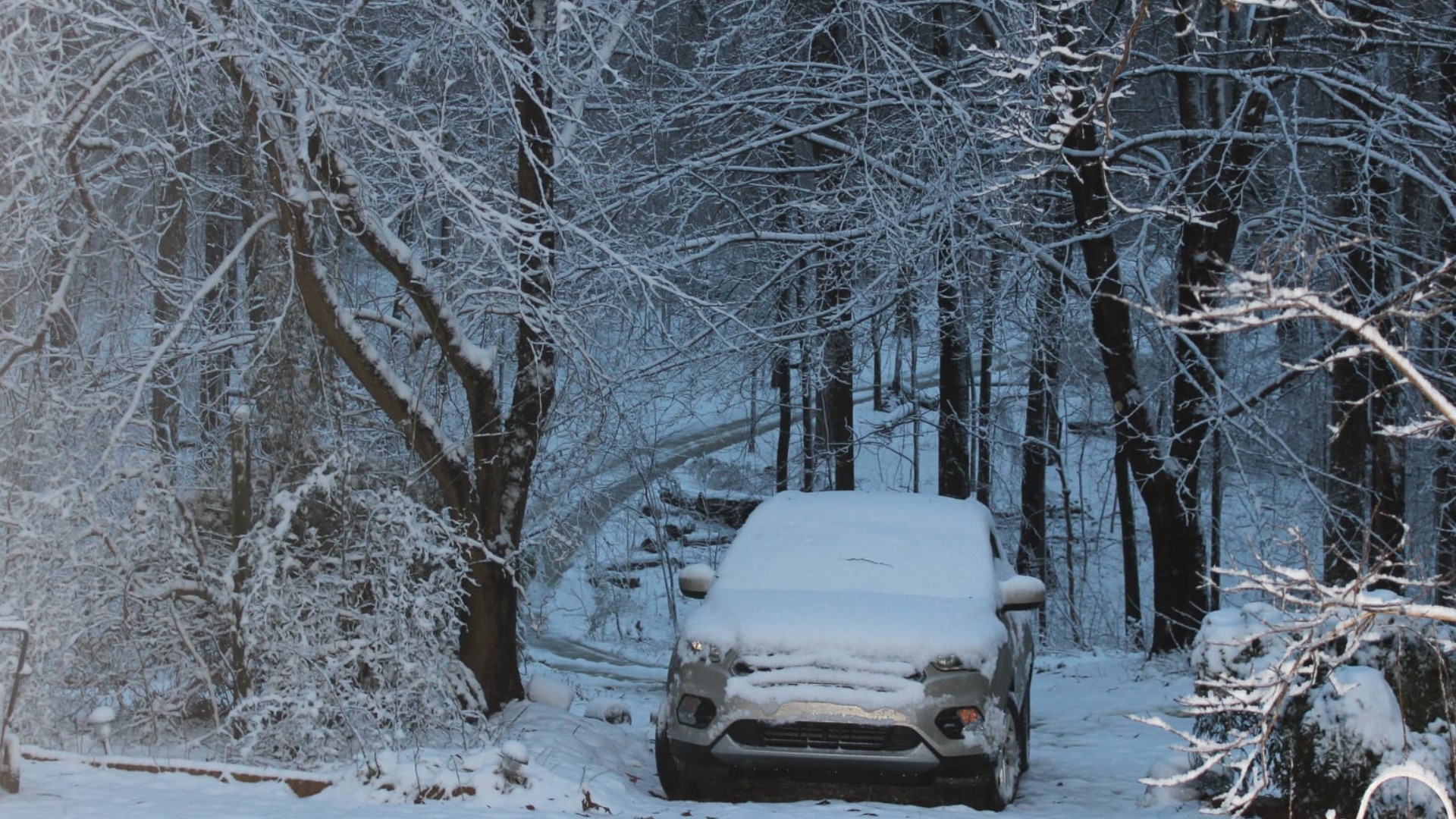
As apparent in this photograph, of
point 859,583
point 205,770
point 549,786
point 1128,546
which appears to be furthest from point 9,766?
point 1128,546

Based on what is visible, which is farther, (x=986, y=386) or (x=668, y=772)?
(x=986, y=386)

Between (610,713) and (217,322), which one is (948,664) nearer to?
(610,713)

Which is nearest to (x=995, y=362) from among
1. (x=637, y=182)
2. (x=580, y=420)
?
(x=637, y=182)

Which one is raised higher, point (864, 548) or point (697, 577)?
point (864, 548)

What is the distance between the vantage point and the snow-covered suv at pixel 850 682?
22.6 feet

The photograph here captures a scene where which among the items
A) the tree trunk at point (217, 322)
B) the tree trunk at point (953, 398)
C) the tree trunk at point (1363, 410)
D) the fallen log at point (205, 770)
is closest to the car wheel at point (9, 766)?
the fallen log at point (205, 770)

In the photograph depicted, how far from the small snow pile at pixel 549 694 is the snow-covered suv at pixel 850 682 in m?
2.07

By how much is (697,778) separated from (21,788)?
317 centimetres

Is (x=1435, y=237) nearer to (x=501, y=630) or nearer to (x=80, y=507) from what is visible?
(x=501, y=630)

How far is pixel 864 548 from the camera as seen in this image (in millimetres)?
8305

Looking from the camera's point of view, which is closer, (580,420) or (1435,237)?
(580,420)

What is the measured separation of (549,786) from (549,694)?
123 inches

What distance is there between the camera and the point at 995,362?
20.4 m

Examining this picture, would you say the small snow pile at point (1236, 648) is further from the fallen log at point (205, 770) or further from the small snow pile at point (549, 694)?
the small snow pile at point (549, 694)
